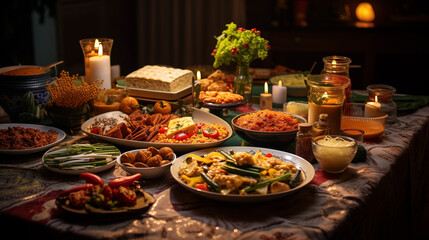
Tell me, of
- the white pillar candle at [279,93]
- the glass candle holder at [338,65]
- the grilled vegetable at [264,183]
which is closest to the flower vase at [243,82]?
the white pillar candle at [279,93]

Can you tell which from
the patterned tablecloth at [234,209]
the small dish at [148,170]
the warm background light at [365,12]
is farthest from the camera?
the warm background light at [365,12]

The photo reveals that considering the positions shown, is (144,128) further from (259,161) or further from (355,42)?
(355,42)

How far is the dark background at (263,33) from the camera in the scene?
507cm

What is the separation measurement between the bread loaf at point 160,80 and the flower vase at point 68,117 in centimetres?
51

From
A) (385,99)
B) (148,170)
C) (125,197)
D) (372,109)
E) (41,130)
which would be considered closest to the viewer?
(125,197)

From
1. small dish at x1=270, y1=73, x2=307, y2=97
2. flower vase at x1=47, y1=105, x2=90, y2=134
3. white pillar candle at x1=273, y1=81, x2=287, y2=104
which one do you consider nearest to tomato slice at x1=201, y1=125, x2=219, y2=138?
flower vase at x1=47, y1=105, x2=90, y2=134

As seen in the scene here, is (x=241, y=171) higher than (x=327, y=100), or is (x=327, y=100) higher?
(x=327, y=100)

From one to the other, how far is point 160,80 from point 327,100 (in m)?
1.11

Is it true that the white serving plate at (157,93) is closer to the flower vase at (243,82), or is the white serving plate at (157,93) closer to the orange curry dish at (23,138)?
the flower vase at (243,82)

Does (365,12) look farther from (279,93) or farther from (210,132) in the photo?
(210,132)

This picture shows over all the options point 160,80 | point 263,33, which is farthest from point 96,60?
point 263,33

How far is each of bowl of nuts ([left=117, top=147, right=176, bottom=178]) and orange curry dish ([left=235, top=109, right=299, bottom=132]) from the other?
49 centimetres

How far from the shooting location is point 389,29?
5.11m

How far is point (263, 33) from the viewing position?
18.6 feet
